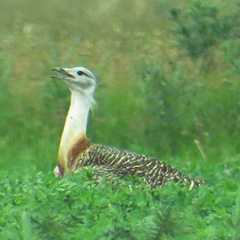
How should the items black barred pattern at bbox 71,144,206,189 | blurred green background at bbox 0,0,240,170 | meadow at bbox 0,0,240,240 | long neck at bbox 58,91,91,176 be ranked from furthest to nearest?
blurred green background at bbox 0,0,240,170
long neck at bbox 58,91,91,176
black barred pattern at bbox 71,144,206,189
meadow at bbox 0,0,240,240

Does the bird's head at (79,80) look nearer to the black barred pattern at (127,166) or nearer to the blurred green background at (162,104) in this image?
the black barred pattern at (127,166)

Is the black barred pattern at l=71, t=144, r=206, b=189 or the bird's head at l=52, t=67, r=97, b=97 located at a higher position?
the bird's head at l=52, t=67, r=97, b=97

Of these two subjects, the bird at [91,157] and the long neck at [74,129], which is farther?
the long neck at [74,129]

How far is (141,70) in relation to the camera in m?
7.58

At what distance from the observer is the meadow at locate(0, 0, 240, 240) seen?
10.2 feet

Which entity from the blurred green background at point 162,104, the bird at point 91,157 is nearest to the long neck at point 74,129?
the bird at point 91,157

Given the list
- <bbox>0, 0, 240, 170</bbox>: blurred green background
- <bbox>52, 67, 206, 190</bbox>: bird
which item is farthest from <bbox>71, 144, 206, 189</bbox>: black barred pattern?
<bbox>0, 0, 240, 170</bbox>: blurred green background

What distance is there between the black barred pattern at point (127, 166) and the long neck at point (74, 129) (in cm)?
15

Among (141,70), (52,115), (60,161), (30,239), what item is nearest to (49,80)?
(52,115)

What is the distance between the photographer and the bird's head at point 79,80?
5371 millimetres

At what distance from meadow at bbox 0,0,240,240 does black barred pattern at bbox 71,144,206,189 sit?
363mm

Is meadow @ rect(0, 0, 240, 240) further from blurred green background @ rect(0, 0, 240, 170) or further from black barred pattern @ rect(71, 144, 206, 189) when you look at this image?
black barred pattern @ rect(71, 144, 206, 189)

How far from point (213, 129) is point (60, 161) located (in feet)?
10.2

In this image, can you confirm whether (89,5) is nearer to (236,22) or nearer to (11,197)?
(236,22)
